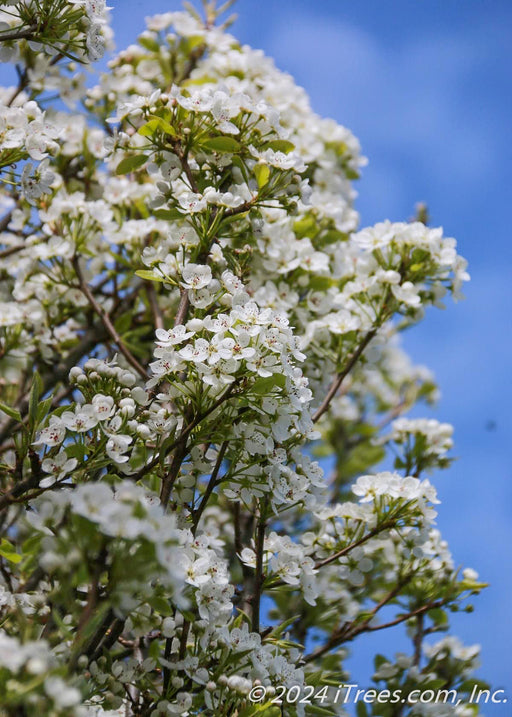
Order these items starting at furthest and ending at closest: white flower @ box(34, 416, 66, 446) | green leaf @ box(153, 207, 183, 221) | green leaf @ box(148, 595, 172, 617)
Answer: green leaf @ box(153, 207, 183, 221) → white flower @ box(34, 416, 66, 446) → green leaf @ box(148, 595, 172, 617)

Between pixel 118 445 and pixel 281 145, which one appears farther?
pixel 281 145

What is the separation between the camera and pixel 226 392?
2199 mm

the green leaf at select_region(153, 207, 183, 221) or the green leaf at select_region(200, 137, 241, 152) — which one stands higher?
the green leaf at select_region(200, 137, 241, 152)

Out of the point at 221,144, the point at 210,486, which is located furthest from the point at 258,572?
the point at 221,144

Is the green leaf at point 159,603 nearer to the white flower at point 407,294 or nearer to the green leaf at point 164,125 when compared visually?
the green leaf at point 164,125

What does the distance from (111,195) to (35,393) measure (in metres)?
1.67

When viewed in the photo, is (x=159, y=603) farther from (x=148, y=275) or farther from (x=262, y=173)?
(x=262, y=173)

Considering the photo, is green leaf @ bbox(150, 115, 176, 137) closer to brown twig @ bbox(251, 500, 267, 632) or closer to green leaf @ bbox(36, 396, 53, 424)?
green leaf @ bbox(36, 396, 53, 424)

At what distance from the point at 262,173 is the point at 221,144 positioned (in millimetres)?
166

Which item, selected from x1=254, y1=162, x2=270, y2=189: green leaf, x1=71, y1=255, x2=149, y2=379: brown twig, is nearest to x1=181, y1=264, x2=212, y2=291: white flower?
x1=254, y1=162, x2=270, y2=189: green leaf

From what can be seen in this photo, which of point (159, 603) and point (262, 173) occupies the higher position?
point (262, 173)

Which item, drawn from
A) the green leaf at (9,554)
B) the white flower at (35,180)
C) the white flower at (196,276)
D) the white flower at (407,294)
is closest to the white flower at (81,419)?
the green leaf at (9,554)

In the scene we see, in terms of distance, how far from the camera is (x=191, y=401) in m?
2.26

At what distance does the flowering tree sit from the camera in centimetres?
203
